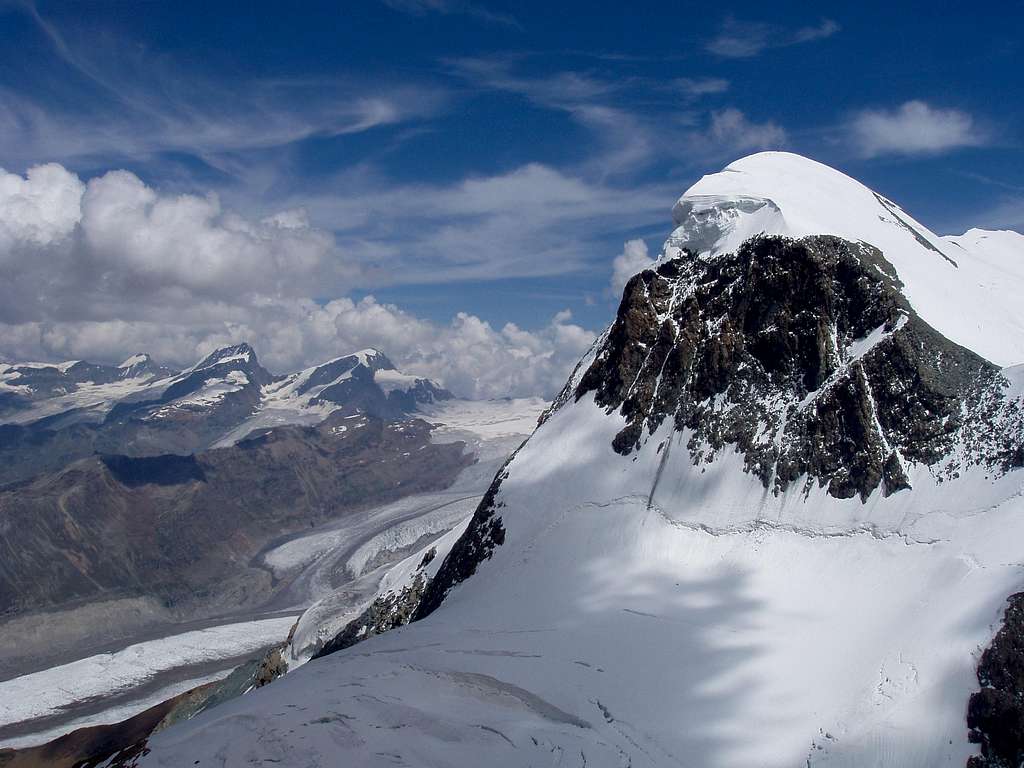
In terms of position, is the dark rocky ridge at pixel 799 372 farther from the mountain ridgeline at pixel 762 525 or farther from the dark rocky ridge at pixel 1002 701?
the dark rocky ridge at pixel 1002 701

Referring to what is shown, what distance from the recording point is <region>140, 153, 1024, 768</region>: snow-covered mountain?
23047mm

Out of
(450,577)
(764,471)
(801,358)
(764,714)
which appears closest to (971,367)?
(801,358)

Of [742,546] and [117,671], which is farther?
[117,671]

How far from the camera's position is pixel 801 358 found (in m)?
41.8

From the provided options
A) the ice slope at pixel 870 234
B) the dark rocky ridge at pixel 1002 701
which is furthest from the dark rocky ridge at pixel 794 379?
the dark rocky ridge at pixel 1002 701

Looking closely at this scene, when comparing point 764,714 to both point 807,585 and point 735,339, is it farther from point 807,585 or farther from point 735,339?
point 735,339

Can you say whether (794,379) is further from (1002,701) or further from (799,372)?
(1002,701)

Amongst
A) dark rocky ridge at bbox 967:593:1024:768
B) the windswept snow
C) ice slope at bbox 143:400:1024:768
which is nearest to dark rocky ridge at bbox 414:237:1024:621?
ice slope at bbox 143:400:1024:768

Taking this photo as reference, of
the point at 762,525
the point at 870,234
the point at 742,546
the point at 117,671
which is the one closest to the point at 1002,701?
the point at 742,546

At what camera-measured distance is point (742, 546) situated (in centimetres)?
3659

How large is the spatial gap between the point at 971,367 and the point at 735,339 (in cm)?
1360

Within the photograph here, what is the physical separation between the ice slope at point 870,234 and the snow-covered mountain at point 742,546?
0.97 ft

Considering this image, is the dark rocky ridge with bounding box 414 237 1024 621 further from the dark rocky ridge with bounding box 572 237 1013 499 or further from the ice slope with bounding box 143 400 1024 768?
the ice slope with bounding box 143 400 1024 768

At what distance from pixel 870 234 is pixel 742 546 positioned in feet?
82.3
